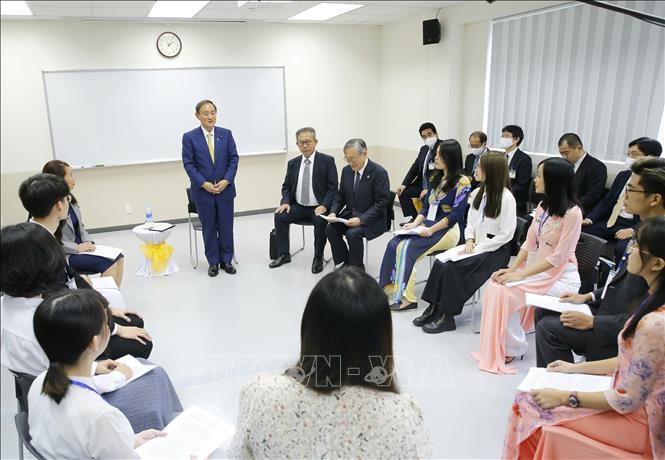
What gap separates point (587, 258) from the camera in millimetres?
2873

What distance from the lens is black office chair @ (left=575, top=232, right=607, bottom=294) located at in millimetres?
2822

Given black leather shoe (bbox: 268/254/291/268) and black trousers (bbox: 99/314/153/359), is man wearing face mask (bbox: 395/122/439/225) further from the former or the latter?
black trousers (bbox: 99/314/153/359)

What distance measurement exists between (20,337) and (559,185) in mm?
2565

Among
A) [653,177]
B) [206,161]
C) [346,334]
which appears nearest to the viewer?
[346,334]

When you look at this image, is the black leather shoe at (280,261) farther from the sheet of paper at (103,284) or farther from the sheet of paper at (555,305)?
the sheet of paper at (555,305)

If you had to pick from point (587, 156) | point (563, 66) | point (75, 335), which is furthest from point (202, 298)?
point (563, 66)

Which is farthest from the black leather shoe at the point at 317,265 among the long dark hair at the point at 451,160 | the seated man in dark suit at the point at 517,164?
the seated man in dark suit at the point at 517,164

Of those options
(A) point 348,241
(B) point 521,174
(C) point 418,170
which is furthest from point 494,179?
(C) point 418,170

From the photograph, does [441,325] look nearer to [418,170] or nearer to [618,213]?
[618,213]

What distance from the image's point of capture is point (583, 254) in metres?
2.90

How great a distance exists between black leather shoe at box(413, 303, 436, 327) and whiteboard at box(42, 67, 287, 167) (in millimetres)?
3963

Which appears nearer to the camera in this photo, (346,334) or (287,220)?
(346,334)

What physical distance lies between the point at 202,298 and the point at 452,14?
4.32 m

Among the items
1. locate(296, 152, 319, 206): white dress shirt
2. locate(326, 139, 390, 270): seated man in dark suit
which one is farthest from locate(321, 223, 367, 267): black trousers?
locate(296, 152, 319, 206): white dress shirt
